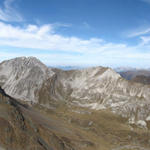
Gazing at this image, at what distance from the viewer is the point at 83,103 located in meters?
163

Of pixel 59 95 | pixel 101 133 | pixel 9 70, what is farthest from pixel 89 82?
pixel 9 70

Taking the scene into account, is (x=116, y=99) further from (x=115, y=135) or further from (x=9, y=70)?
(x=9, y=70)

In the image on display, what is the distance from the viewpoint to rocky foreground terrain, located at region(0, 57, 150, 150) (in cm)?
8949

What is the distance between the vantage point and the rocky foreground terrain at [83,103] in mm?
89488

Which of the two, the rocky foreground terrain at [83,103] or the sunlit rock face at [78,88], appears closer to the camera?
the rocky foreground terrain at [83,103]

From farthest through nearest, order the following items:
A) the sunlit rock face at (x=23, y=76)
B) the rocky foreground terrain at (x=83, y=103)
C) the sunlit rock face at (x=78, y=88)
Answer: the sunlit rock face at (x=23, y=76), the sunlit rock face at (x=78, y=88), the rocky foreground terrain at (x=83, y=103)

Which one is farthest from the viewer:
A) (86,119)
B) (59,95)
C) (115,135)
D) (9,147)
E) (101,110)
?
(59,95)

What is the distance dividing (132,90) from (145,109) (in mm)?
25539

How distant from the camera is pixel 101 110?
482 feet

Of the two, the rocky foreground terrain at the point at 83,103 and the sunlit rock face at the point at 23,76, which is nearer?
the rocky foreground terrain at the point at 83,103

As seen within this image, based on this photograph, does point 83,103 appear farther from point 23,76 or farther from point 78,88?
point 23,76

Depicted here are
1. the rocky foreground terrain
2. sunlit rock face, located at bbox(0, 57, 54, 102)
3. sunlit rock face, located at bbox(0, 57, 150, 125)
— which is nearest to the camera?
the rocky foreground terrain

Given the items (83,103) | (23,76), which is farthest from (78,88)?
(23,76)

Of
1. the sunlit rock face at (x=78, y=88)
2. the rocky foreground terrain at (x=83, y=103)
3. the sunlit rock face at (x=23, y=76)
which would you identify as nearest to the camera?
the rocky foreground terrain at (x=83, y=103)
